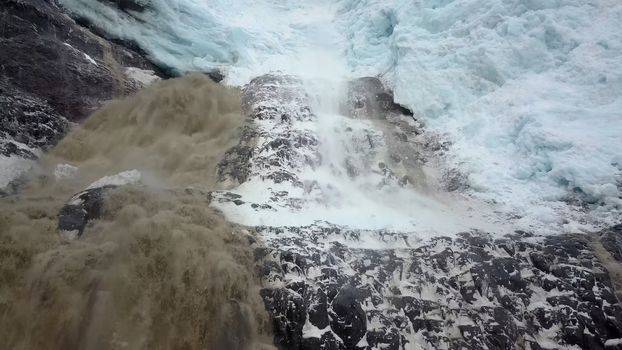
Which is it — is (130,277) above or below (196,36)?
below

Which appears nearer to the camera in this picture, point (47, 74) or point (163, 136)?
point (163, 136)

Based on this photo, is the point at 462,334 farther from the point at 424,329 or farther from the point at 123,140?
the point at 123,140

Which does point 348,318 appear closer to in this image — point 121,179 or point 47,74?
point 121,179

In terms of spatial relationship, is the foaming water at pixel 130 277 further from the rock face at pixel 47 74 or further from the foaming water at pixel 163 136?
the rock face at pixel 47 74

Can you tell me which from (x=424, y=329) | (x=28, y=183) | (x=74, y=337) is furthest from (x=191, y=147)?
(x=424, y=329)

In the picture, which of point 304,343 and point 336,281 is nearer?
point 304,343

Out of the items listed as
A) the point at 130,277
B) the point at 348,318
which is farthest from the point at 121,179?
the point at 348,318

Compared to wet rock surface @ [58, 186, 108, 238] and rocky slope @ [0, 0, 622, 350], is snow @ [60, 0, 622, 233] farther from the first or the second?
wet rock surface @ [58, 186, 108, 238]
